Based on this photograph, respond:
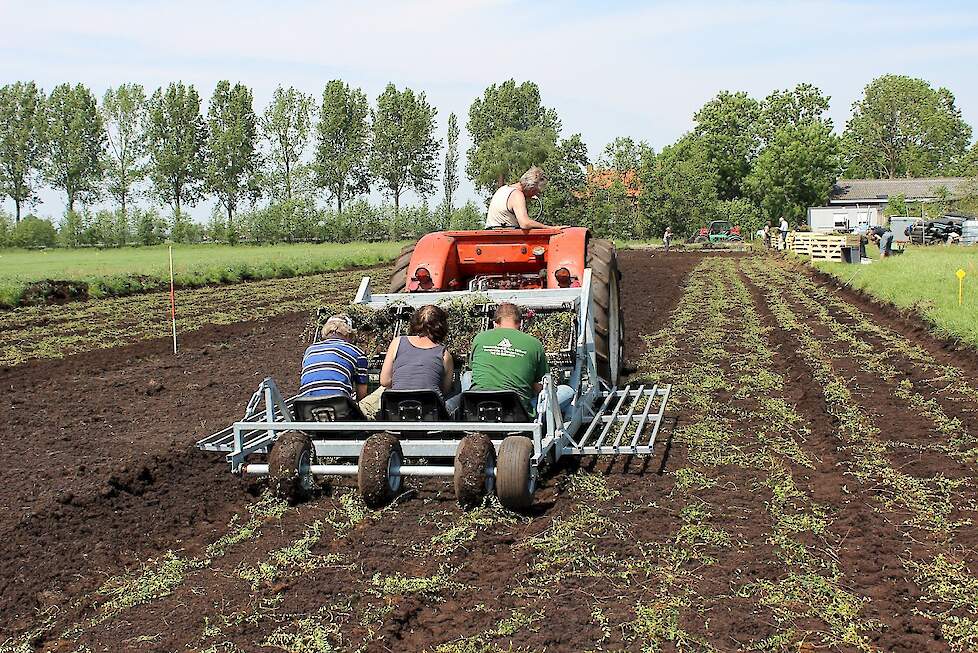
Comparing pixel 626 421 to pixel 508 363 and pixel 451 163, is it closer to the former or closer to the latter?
pixel 508 363

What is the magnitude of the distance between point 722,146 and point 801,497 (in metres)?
68.6

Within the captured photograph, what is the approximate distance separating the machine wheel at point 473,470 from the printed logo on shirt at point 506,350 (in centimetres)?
82

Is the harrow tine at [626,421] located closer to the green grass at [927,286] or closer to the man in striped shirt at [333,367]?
the man in striped shirt at [333,367]

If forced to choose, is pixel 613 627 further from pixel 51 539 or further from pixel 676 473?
pixel 51 539

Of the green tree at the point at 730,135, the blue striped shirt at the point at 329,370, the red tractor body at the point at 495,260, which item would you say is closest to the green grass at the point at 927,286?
the red tractor body at the point at 495,260

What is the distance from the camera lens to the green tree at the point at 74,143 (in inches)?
2635

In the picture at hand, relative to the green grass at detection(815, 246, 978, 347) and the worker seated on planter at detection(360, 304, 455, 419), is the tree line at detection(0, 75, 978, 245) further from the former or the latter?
the worker seated on planter at detection(360, 304, 455, 419)

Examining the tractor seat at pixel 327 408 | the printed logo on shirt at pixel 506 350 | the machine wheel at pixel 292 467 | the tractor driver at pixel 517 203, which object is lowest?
the machine wheel at pixel 292 467

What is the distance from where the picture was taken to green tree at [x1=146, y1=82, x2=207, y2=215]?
6794cm

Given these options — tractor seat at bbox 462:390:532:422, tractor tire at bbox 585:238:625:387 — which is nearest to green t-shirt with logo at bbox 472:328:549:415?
tractor seat at bbox 462:390:532:422

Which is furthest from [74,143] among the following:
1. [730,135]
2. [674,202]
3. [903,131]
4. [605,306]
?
[903,131]

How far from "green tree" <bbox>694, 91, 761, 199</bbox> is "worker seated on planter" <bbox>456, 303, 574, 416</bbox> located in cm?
6714

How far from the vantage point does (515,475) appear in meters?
5.80

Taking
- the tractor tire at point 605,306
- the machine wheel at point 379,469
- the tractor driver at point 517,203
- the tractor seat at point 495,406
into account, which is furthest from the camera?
the tractor driver at point 517,203
